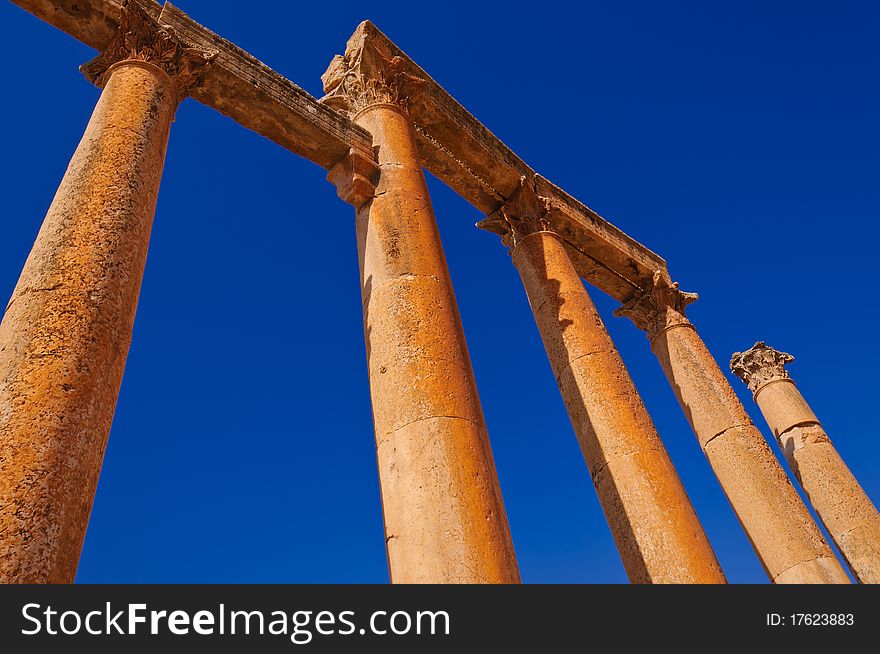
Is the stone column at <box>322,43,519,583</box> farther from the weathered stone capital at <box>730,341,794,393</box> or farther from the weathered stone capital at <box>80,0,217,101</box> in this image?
the weathered stone capital at <box>730,341,794,393</box>

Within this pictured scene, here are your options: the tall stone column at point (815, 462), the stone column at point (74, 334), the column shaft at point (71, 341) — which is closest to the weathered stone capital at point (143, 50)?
the stone column at point (74, 334)

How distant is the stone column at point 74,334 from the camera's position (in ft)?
20.6

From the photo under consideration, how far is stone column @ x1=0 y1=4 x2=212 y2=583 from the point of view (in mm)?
6266

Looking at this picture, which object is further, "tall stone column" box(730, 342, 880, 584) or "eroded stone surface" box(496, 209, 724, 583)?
"tall stone column" box(730, 342, 880, 584)

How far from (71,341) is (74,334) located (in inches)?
4.2

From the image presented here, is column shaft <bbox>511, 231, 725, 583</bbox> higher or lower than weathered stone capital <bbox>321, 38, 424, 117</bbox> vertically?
lower

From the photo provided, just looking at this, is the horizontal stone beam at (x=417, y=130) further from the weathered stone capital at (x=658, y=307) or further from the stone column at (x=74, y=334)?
the stone column at (x=74, y=334)

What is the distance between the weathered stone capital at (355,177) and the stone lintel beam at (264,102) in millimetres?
A: 356

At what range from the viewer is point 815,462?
22.3m

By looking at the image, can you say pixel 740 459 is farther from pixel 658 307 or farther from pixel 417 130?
pixel 417 130

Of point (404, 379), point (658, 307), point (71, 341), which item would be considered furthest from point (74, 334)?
point (658, 307)

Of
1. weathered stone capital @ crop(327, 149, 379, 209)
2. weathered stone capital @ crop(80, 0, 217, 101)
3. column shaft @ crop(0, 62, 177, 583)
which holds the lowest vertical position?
column shaft @ crop(0, 62, 177, 583)

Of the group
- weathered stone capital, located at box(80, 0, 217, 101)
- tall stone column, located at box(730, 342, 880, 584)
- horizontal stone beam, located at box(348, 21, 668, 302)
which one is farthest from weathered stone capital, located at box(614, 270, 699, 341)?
weathered stone capital, located at box(80, 0, 217, 101)

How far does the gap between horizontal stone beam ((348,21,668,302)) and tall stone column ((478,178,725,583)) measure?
2.14 metres
